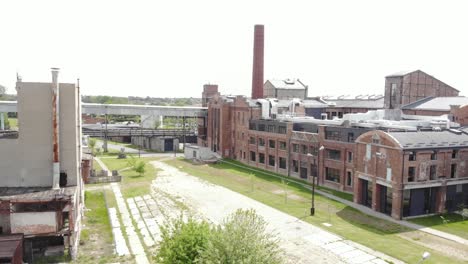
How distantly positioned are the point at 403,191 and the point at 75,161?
2982 centimetres

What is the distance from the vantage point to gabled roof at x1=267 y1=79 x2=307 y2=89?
91556 millimetres

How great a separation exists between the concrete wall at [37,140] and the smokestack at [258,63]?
155ft

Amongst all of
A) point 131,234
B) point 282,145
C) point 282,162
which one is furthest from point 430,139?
point 131,234

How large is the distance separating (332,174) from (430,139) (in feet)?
45.1

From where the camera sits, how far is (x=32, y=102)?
30.9 meters

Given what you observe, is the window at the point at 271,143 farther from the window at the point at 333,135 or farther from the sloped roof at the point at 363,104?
Result: the sloped roof at the point at 363,104

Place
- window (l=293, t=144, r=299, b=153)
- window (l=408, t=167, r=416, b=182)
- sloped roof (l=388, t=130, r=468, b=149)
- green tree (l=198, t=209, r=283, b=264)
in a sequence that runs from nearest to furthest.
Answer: green tree (l=198, t=209, r=283, b=264) → window (l=408, t=167, r=416, b=182) → sloped roof (l=388, t=130, r=468, b=149) → window (l=293, t=144, r=299, b=153)

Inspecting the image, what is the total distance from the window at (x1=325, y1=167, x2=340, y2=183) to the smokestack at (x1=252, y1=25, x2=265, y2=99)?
29492mm

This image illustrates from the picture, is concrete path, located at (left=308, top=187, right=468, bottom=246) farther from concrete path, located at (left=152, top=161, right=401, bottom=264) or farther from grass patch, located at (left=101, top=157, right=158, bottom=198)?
grass patch, located at (left=101, top=157, right=158, bottom=198)

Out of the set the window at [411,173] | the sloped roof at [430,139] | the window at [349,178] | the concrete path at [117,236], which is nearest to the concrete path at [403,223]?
the window at [349,178]

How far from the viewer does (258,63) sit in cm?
7525

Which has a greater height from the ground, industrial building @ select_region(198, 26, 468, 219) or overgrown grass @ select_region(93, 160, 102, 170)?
industrial building @ select_region(198, 26, 468, 219)

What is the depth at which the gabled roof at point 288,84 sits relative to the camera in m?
91.6

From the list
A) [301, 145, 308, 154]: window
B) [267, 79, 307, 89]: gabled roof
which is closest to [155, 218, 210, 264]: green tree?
[301, 145, 308, 154]: window
